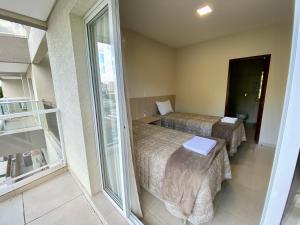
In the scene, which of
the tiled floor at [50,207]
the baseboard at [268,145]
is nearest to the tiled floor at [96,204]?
the tiled floor at [50,207]

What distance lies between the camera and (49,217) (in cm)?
153

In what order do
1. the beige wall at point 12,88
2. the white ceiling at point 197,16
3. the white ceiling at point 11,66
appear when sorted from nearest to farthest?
the white ceiling at point 197,16, the white ceiling at point 11,66, the beige wall at point 12,88

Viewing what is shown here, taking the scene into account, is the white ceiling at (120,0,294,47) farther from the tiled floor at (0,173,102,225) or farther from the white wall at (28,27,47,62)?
the tiled floor at (0,173,102,225)

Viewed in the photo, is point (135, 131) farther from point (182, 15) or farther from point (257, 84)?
point (257, 84)

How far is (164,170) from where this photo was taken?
1486mm

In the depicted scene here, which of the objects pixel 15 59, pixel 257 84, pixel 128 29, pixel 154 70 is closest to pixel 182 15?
pixel 128 29

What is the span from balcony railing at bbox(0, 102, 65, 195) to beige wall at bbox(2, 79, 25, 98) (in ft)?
18.5

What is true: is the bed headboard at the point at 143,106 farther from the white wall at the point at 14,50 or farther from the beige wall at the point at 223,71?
the white wall at the point at 14,50

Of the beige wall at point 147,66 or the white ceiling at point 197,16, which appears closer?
the white ceiling at point 197,16

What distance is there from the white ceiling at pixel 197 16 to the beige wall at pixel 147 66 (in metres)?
0.26

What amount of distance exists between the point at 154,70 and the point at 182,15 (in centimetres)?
150

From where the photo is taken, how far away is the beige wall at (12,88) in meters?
7.42

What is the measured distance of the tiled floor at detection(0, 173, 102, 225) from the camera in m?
1.49

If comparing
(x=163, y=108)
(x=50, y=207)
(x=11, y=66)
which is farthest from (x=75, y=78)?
(x=11, y=66)
